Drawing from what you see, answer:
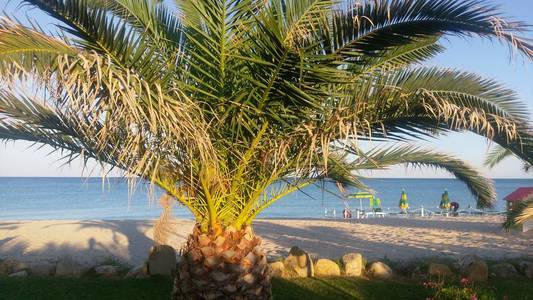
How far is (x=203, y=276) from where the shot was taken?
15.5 feet

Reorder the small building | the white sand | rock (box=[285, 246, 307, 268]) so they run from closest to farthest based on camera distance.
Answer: rock (box=[285, 246, 307, 268]) → the white sand → the small building

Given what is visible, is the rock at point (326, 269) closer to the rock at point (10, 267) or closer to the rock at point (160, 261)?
the rock at point (160, 261)

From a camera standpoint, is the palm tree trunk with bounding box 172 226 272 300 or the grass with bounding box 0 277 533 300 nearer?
the palm tree trunk with bounding box 172 226 272 300

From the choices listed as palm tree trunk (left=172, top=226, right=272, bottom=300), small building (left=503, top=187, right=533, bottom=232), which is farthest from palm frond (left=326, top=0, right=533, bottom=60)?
small building (left=503, top=187, right=533, bottom=232)

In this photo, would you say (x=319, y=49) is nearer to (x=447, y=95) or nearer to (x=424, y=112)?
(x=424, y=112)

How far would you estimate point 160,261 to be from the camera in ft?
27.4

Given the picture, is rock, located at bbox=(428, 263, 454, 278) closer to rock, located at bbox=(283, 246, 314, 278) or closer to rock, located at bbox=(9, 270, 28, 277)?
rock, located at bbox=(283, 246, 314, 278)

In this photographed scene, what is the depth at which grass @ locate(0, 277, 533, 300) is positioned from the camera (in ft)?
23.0

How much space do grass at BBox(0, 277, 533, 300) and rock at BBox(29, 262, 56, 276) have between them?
0.52 m

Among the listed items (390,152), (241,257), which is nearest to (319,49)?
(241,257)

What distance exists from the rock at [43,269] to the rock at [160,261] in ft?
5.47

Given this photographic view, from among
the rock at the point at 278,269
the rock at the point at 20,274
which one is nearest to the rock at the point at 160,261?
the rock at the point at 278,269

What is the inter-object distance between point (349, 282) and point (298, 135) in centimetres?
393

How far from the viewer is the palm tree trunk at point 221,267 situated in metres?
4.70
